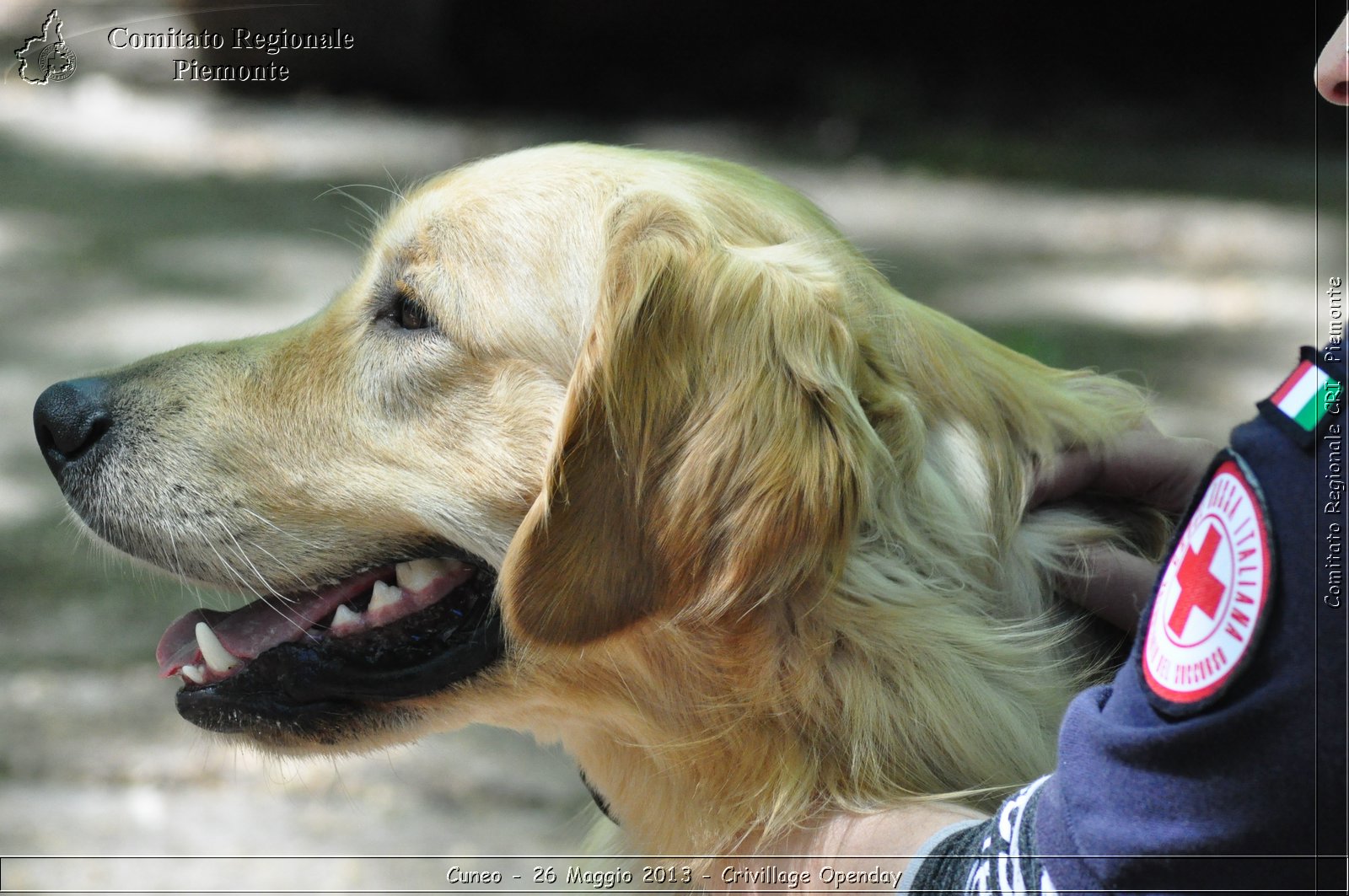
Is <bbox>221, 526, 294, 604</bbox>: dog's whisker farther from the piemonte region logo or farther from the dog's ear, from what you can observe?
the piemonte region logo

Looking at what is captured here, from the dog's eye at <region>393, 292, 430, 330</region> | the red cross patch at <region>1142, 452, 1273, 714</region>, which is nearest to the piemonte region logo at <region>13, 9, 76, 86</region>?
the dog's eye at <region>393, 292, 430, 330</region>

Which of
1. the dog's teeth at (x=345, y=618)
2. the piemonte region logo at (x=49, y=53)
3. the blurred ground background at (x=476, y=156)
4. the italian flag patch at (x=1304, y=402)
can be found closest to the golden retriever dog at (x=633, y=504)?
the dog's teeth at (x=345, y=618)

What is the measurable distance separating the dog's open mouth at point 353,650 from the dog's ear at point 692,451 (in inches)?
8.6

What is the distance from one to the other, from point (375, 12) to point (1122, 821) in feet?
29.1

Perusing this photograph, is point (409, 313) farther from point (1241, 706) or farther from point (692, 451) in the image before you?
point (1241, 706)

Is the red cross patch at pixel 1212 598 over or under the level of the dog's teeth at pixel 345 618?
over

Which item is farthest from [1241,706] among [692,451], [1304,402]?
[692,451]

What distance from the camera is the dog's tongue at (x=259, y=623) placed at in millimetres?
2021

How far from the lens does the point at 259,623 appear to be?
6.86 feet

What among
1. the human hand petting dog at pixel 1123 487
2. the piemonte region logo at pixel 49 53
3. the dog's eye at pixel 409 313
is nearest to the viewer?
the human hand petting dog at pixel 1123 487

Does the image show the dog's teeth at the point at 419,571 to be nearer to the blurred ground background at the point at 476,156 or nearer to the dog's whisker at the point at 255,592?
the dog's whisker at the point at 255,592

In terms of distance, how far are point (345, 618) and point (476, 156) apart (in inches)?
245

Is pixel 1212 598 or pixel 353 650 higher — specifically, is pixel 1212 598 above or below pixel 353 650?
above

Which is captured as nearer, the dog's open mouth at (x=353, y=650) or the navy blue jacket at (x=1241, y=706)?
the navy blue jacket at (x=1241, y=706)
